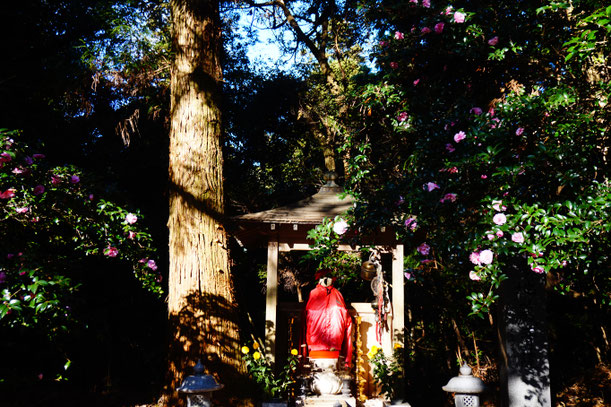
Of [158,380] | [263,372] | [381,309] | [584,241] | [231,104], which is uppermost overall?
[231,104]

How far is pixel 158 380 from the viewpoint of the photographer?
942 cm

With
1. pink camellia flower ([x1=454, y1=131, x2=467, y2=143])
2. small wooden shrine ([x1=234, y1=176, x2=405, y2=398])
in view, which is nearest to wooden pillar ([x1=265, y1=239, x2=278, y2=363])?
small wooden shrine ([x1=234, y1=176, x2=405, y2=398])

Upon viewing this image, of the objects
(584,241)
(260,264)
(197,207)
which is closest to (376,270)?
(197,207)

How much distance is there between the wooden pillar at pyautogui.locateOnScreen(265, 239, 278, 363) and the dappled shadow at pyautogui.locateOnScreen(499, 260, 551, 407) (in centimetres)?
254

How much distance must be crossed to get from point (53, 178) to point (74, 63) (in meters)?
3.51

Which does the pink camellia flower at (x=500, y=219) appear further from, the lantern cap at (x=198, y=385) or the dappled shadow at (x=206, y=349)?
the dappled shadow at (x=206, y=349)

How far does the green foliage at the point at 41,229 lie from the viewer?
335cm

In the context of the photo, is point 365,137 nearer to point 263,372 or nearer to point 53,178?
point 263,372

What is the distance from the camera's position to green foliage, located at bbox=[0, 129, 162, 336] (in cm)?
335

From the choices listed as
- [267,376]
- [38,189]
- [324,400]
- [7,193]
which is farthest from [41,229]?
[324,400]

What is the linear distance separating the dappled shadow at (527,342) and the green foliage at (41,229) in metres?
3.52

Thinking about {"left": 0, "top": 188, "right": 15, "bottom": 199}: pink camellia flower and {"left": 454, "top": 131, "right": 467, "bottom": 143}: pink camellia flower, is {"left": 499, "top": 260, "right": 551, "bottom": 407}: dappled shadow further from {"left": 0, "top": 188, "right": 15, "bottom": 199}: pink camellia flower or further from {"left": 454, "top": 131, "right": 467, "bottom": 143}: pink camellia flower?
{"left": 0, "top": 188, "right": 15, "bottom": 199}: pink camellia flower

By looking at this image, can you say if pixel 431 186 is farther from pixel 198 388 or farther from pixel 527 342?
pixel 198 388

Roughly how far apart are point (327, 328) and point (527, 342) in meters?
2.23
